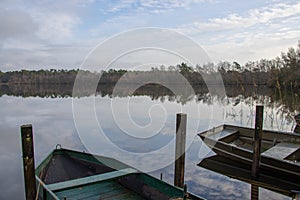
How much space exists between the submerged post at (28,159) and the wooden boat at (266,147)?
A: 5.39m

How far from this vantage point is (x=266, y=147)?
9.10 metres

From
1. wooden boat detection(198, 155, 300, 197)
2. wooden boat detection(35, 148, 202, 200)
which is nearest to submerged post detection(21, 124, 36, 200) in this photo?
wooden boat detection(35, 148, 202, 200)

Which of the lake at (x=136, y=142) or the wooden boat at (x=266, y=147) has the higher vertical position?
the wooden boat at (x=266, y=147)

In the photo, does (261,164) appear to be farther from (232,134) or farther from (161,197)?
(161,197)

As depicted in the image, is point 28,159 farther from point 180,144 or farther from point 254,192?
point 254,192

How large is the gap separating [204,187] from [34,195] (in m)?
4.17

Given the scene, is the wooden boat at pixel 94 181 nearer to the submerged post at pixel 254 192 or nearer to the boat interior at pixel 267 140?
the submerged post at pixel 254 192

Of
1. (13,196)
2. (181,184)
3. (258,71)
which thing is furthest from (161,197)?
(258,71)

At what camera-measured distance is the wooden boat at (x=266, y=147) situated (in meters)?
6.46

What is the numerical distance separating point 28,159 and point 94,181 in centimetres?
110

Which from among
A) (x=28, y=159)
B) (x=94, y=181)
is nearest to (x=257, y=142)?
(x=94, y=181)

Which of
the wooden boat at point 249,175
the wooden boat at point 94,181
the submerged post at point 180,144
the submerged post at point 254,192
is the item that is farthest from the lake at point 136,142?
the wooden boat at point 94,181

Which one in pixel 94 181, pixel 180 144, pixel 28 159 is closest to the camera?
pixel 28 159

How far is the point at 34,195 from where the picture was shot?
168 inches
